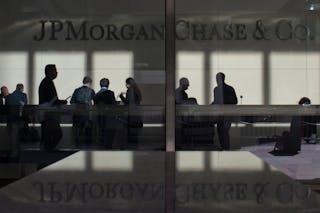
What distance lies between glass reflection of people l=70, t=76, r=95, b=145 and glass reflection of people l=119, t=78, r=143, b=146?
1.53 feet

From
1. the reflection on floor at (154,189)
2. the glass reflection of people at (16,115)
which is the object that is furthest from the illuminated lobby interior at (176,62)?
the reflection on floor at (154,189)

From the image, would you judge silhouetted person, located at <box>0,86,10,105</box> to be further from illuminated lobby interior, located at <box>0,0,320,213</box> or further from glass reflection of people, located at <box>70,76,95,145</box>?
glass reflection of people, located at <box>70,76,95,145</box>

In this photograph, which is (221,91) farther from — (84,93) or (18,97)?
(18,97)

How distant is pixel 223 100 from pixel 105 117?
1.68m

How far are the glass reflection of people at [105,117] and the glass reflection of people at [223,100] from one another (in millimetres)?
1452

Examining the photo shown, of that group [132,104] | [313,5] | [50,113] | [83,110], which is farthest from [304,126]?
[50,113]

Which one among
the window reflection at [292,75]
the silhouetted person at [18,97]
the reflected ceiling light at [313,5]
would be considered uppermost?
the reflected ceiling light at [313,5]

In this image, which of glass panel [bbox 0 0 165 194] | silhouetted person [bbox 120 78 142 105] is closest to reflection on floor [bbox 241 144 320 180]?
glass panel [bbox 0 0 165 194]

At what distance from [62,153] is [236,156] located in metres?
2.46

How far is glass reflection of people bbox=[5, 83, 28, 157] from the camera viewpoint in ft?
26.8

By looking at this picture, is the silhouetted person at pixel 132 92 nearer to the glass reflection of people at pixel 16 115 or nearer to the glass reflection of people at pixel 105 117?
the glass reflection of people at pixel 105 117

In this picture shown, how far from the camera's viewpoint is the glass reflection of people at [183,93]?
7.85 meters

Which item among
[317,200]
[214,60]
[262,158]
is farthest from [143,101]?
[317,200]

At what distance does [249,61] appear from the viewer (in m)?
8.02
